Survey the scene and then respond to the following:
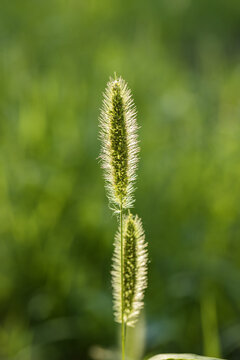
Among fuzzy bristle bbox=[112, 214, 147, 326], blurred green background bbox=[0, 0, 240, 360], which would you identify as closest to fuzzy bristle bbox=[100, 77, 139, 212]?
fuzzy bristle bbox=[112, 214, 147, 326]

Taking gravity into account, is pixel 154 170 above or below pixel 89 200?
above

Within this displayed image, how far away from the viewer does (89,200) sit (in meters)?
4.19

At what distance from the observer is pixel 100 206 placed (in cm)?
413

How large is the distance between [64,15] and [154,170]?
3.50 m

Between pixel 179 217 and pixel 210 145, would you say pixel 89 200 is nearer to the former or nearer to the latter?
pixel 179 217

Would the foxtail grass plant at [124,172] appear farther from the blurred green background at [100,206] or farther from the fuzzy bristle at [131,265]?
the blurred green background at [100,206]

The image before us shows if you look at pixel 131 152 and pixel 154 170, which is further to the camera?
pixel 154 170

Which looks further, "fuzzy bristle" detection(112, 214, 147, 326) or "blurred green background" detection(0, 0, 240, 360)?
"blurred green background" detection(0, 0, 240, 360)

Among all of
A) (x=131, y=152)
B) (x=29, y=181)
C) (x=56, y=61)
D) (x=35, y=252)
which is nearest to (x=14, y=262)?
(x=35, y=252)

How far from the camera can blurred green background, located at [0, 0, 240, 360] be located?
3.47m

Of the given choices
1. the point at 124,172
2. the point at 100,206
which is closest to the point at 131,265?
the point at 124,172

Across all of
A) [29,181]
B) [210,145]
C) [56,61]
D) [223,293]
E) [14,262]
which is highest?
[56,61]

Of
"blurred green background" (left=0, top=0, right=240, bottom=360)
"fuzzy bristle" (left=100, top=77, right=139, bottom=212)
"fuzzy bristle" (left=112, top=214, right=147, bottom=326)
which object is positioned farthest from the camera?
"blurred green background" (left=0, top=0, right=240, bottom=360)

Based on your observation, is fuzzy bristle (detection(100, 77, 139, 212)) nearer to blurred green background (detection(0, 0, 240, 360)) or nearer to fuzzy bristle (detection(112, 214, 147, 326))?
fuzzy bristle (detection(112, 214, 147, 326))
